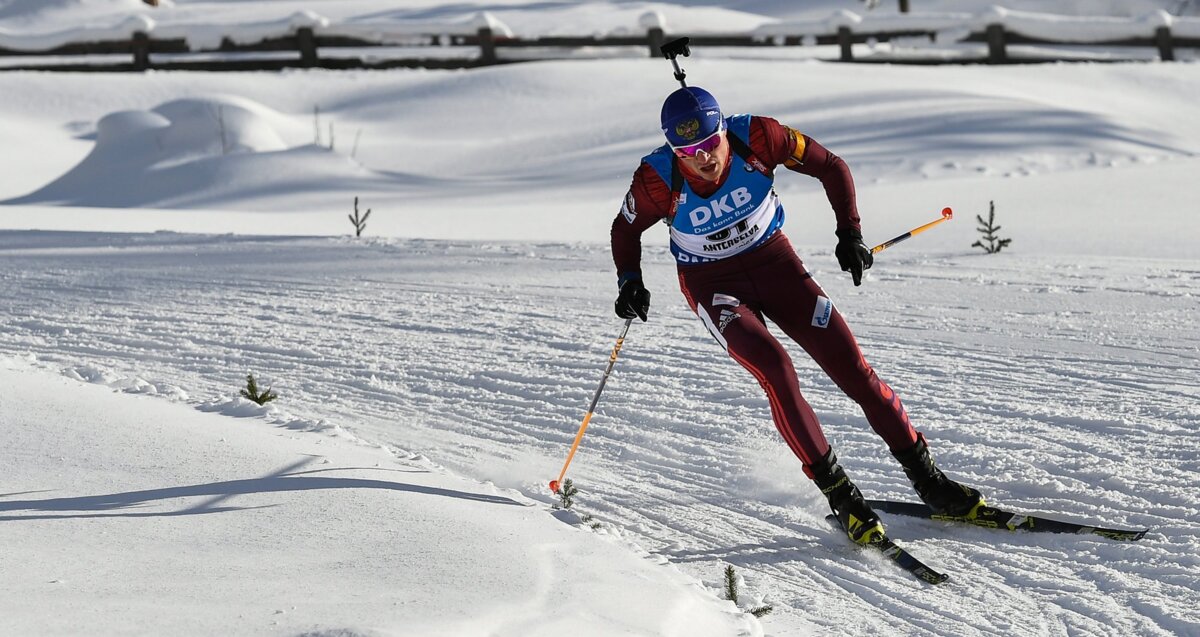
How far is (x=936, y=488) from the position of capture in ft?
14.9

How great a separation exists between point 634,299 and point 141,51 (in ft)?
56.9

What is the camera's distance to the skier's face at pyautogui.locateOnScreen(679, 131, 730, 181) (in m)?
4.49

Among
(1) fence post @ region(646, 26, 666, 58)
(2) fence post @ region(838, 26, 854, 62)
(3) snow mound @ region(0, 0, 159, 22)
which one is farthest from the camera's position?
(3) snow mound @ region(0, 0, 159, 22)

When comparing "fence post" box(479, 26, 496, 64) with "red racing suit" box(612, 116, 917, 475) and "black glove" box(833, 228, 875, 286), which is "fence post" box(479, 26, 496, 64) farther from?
"black glove" box(833, 228, 875, 286)

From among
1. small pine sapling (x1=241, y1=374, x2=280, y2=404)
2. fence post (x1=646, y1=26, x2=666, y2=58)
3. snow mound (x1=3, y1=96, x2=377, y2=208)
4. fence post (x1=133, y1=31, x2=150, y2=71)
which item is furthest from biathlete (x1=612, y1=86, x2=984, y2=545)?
fence post (x1=133, y1=31, x2=150, y2=71)

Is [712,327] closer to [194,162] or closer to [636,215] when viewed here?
[636,215]

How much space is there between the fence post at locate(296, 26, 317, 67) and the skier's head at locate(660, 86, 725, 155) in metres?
16.3

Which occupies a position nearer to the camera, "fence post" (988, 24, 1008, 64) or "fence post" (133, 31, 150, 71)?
"fence post" (988, 24, 1008, 64)

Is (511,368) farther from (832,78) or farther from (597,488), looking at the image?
(832,78)

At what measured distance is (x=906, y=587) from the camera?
404 centimetres

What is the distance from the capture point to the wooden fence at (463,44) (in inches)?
746

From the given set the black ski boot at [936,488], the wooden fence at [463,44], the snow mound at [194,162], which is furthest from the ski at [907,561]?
the wooden fence at [463,44]

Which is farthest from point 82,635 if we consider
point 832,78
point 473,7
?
point 473,7

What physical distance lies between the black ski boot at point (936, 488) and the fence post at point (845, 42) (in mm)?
15767
